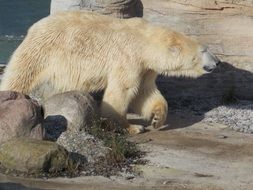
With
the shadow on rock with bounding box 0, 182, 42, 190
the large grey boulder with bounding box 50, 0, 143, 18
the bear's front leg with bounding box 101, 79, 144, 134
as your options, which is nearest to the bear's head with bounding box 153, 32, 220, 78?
the bear's front leg with bounding box 101, 79, 144, 134

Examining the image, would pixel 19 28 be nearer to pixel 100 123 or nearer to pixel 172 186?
pixel 100 123

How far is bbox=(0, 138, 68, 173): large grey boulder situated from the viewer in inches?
255

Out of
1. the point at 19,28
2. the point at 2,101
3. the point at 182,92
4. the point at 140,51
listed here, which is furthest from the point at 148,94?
the point at 19,28

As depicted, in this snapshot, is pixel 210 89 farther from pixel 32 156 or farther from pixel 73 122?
Answer: pixel 32 156

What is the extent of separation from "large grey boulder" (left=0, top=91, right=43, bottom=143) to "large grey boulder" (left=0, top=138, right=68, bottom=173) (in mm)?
283

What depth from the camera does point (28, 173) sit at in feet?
21.4

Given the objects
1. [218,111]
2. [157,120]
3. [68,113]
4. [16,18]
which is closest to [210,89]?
[218,111]

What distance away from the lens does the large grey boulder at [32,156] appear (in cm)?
647

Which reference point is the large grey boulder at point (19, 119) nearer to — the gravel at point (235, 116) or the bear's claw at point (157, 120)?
the bear's claw at point (157, 120)

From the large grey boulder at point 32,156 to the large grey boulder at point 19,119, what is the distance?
28cm

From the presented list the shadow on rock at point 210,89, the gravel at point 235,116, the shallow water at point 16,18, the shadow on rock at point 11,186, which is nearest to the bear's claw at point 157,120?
the gravel at point 235,116

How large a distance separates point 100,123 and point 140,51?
97 cm

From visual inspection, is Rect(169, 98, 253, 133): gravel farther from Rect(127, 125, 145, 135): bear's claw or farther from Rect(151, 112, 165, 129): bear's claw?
Rect(127, 125, 145, 135): bear's claw

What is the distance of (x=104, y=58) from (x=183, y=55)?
898mm
